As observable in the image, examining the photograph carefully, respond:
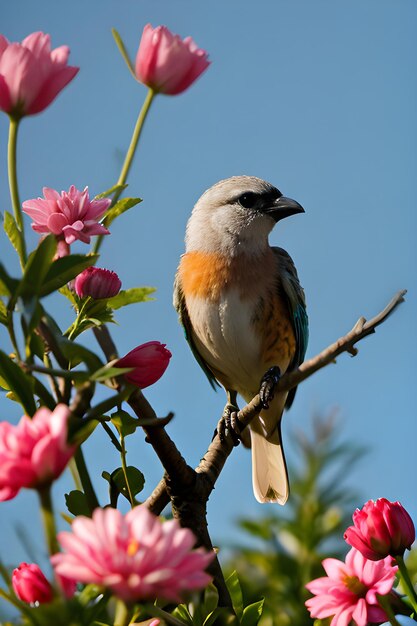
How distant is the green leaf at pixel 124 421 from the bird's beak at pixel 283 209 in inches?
111

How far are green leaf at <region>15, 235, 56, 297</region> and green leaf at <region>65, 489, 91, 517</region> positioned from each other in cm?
47

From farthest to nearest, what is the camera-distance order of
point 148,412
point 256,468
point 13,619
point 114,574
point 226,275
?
point 256,468, point 226,275, point 148,412, point 13,619, point 114,574

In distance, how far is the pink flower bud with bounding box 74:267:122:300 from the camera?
5.98 feet

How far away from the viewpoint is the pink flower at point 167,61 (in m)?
1.69

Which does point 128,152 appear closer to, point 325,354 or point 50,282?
point 50,282

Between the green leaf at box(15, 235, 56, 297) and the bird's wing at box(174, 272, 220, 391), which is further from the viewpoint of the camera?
the bird's wing at box(174, 272, 220, 391)

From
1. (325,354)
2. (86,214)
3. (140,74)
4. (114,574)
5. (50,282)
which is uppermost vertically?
(140,74)

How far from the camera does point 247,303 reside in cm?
400

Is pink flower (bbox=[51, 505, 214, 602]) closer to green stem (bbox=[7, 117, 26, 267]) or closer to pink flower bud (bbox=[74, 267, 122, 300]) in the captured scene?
green stem (bbox=[7, 117, 26, 267])

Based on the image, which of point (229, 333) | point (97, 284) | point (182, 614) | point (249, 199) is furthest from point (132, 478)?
point (249, 199)

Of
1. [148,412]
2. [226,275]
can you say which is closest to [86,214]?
[148,412]

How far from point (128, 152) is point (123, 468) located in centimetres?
63

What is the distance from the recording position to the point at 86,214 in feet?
5.64

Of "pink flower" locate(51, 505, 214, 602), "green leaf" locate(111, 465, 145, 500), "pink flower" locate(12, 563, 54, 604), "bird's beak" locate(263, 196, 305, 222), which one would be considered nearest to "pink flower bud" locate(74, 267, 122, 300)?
"green leaf" locate(111, 465, 145, 500)
